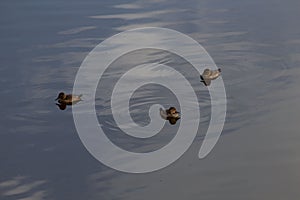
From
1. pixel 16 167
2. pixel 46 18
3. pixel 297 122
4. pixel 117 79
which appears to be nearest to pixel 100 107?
pixel 117 79

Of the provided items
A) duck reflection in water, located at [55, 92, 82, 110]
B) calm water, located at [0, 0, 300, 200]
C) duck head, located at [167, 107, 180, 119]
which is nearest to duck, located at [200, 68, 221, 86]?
calm water, located at [0, 0, 300, 200]

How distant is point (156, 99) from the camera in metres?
6.86

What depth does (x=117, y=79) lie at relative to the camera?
7375mm

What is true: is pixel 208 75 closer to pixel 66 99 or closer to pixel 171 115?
pixel 171 115

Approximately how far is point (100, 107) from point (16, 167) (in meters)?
1.24

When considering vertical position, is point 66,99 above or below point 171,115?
above

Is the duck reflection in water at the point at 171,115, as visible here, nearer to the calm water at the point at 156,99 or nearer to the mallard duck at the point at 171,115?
the mallard duck at the point at 171,115

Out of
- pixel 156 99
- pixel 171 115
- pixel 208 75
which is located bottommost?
pixel 171 115

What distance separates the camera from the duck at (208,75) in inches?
282

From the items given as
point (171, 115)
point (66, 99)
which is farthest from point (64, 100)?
point (171, 115)

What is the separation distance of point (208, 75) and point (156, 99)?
0.64 m

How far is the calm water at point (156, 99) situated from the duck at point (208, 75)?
0.13 meters

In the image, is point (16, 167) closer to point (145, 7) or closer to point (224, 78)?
point (224, 78)

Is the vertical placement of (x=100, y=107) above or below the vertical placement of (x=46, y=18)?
below
